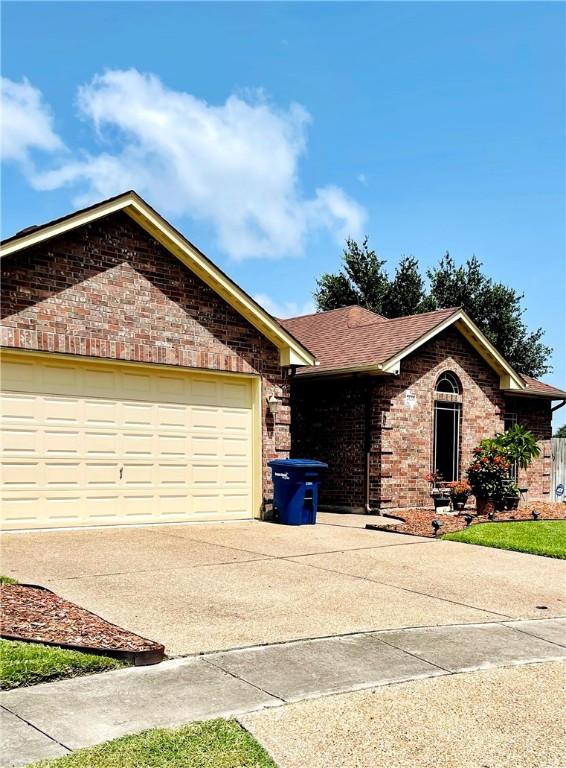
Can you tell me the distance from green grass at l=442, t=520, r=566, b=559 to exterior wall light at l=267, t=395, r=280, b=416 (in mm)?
3842

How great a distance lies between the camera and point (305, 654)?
6.15 m

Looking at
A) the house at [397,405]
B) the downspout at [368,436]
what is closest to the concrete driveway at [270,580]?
the downspout at [368,436]

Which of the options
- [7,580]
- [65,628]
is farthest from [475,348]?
[65,628]

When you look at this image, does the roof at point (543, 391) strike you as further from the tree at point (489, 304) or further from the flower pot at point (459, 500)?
the tree at point (489, 304)

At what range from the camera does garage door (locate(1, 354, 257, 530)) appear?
1231cm

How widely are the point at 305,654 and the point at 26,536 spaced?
6936 millimetres

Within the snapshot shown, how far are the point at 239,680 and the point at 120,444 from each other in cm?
825

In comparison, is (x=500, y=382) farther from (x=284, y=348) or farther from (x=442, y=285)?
(x=442, y=285)

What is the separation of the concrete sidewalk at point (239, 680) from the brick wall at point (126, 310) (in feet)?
24.6

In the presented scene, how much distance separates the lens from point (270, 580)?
9.13 metres

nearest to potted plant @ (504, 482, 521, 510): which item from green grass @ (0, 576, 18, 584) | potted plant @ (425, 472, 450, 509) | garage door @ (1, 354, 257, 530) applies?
potted plant @ (425, 472, 450, 509)

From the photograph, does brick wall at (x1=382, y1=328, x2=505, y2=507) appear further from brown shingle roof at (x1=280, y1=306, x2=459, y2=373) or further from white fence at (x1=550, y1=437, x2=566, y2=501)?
white fence at (x1=550, y1=437, x2=566, y2=501)

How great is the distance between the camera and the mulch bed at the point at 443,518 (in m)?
14.1

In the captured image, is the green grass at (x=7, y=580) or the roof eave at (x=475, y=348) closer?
the green grass at (x=7, y=580)
